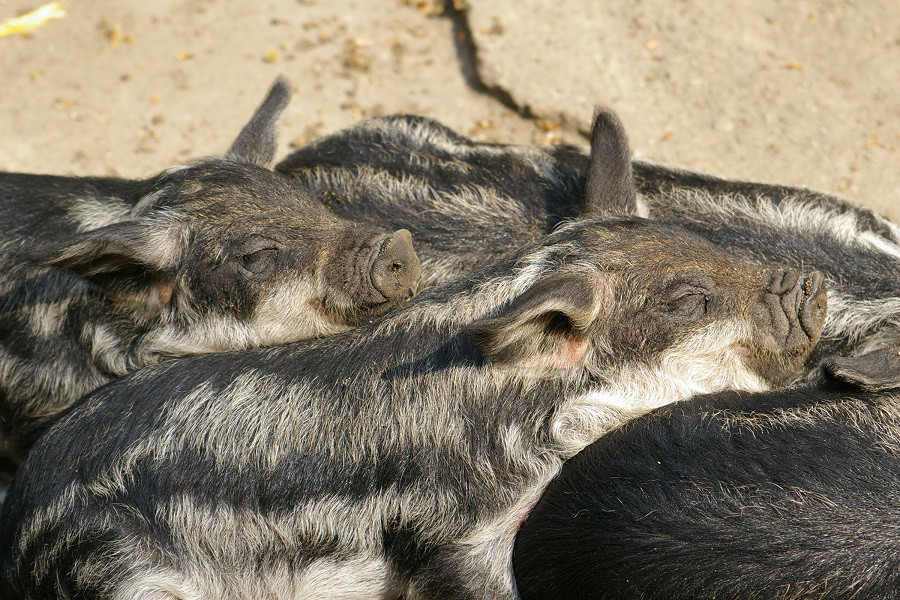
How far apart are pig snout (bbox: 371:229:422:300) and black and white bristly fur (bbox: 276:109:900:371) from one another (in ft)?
0.77

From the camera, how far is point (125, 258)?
4.11 metres

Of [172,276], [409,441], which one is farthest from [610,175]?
[172,276]

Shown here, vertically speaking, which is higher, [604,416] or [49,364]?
[604,416]

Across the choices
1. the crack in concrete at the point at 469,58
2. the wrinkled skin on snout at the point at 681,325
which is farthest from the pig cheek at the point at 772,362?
the crack in concrete at the point at 469,58

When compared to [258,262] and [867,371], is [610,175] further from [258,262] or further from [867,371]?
[258,262]

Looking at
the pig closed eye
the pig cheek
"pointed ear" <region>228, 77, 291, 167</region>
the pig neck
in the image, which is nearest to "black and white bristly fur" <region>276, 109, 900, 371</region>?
"pointed ear" <region>228, 77, 291, 167</region>

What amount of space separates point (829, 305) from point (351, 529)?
2275 mm

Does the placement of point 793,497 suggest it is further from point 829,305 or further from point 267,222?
point 267,222

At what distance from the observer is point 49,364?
446cm

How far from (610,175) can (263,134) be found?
193 centimetres

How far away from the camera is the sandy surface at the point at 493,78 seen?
20.2 ft

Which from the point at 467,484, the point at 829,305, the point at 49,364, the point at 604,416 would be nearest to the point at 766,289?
the point at 829,305

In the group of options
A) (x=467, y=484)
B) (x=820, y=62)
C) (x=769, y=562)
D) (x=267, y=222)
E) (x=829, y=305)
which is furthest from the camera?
(x=820, y=62)

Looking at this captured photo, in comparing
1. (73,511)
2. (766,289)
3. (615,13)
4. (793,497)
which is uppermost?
(615,13)
